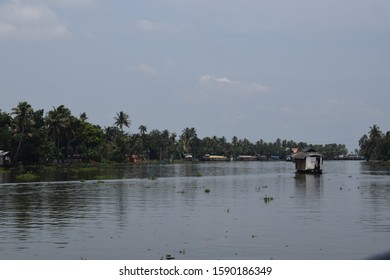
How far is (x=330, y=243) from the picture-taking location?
24953mm

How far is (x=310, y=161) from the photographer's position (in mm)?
92250

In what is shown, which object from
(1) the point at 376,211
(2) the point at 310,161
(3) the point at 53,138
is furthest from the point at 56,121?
(1) the point at 376,211

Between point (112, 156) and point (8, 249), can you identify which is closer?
point (8, 249)

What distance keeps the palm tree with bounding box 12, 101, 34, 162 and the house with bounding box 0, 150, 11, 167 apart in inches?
111

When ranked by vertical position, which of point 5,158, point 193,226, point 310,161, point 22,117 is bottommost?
point 193,226

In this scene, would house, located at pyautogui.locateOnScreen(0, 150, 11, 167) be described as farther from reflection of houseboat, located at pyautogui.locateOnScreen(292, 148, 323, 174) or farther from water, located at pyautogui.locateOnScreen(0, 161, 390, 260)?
water, located at pyautogui.locateOnScreen(0, 161, 390, 260)

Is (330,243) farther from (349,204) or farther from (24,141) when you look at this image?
(24,141)

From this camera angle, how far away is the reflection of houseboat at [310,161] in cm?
9094

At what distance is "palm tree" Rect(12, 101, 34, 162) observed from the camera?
112438 millimetres

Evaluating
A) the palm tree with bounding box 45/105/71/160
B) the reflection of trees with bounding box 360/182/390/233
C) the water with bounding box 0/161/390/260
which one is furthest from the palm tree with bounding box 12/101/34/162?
the reflection of trees with bounding box 360/182/390/233

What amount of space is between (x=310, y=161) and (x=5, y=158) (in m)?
63.9

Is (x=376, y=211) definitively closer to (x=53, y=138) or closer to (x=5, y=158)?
(x=5, y=158)

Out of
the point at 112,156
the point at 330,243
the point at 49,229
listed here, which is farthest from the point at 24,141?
the point at 330,243

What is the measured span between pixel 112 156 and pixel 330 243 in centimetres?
16630
